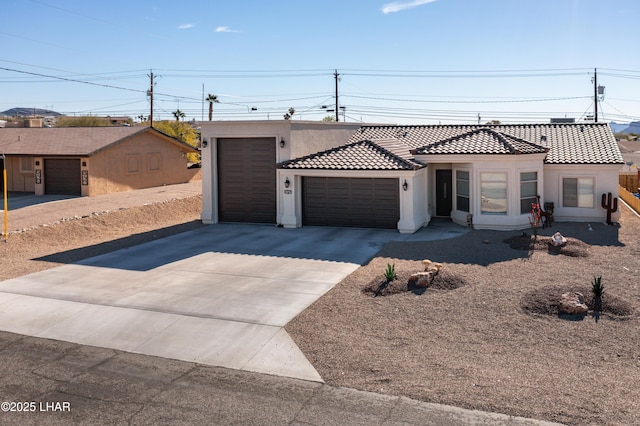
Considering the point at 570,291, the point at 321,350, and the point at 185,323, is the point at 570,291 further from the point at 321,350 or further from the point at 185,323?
the point at 185,323

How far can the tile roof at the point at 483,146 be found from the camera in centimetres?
2166

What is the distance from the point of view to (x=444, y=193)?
24.6 metres

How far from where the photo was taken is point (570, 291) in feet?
41.4

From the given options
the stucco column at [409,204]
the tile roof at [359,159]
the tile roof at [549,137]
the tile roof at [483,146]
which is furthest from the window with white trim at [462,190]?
the stucco column at [409,204]

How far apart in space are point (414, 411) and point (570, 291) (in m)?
6.57

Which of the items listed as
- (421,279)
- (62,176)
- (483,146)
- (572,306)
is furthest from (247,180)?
(572,306)

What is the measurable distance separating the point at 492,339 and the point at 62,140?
32166mm

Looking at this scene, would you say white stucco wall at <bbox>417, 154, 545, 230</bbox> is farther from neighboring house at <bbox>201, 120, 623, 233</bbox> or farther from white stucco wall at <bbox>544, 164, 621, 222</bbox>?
white stucco wall at <bbox>544, 164, 621, 222</bbox>

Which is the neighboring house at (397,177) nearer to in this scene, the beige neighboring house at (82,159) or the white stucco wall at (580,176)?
the white stucco wall at (580,176)

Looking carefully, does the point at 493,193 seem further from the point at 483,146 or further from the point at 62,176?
the point at 62,176

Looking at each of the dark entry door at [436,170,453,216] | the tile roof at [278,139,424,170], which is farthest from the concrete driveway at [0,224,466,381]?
the dark entry door at [436,170,453,216]

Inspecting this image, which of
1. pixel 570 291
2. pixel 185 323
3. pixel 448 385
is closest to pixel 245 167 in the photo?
pixel 185 323

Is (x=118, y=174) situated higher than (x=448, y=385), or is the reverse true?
(x=118, y=174)

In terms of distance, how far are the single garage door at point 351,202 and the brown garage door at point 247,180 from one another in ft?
5.62
